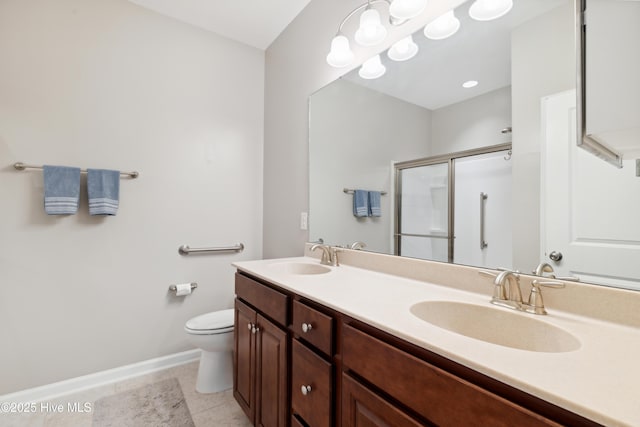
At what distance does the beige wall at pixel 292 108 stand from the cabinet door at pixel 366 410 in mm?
1288

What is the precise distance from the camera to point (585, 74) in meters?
0.75

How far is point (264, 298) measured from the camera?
1.29m

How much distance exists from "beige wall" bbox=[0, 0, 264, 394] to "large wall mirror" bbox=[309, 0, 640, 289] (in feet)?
4.16

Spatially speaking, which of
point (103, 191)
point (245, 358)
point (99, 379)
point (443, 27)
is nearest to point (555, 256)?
point (443, 27)

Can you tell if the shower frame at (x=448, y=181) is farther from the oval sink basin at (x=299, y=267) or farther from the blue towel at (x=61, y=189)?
the blue towel at (x=61, y=189)

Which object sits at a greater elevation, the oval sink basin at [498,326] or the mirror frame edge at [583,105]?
the mirror frame edge at [583,105]

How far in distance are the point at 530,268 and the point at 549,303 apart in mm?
127

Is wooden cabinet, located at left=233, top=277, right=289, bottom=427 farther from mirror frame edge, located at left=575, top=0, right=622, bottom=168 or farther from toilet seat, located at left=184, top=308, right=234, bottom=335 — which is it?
mirror frame edge, located at left=575, top=0, right=622, bottom=168

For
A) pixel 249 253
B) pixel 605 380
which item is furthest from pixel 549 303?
pixel 249 253

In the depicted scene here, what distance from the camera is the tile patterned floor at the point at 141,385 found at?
1.51 m

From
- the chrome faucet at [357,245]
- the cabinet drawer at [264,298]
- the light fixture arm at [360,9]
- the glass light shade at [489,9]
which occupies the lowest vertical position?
the cabinet drawer at [264,298]

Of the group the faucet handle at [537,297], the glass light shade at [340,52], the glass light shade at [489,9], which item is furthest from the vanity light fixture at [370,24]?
the faucet handle at [537,297]

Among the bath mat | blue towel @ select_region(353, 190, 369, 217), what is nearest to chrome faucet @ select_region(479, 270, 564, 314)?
blue towel @ select_region(353, 190, 369, 217)

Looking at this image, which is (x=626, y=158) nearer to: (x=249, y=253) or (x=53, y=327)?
(x=249, y=253)
